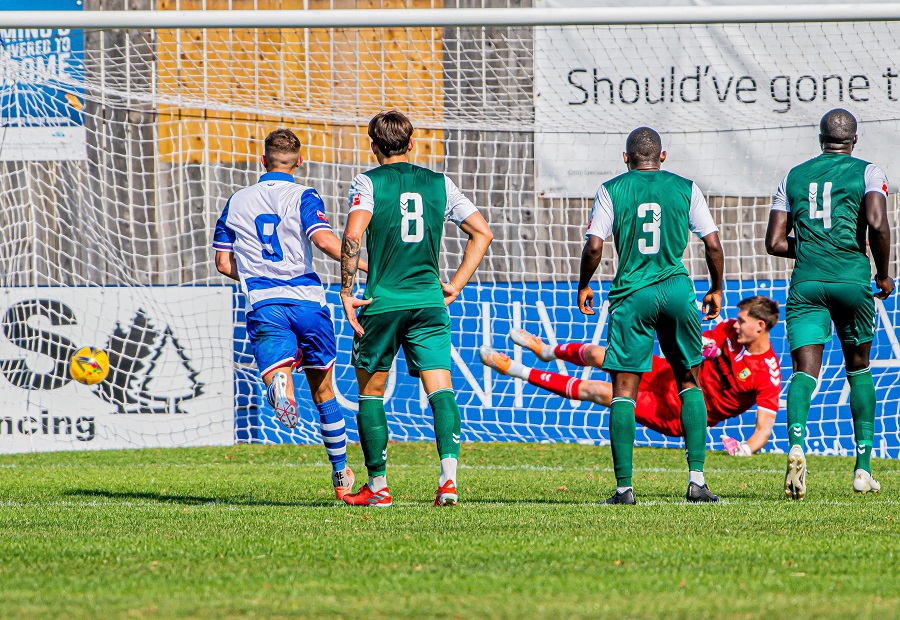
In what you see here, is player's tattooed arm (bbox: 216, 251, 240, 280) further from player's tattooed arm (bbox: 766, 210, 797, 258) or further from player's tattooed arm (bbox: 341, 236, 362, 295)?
player's tattooed arm (bbox: 766, 210, 797, 258)

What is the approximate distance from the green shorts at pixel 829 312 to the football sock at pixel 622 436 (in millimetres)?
994

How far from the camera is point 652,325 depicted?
5961 mm

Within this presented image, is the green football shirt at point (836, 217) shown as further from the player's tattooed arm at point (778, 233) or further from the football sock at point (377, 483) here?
the football sock at point (377, 483)

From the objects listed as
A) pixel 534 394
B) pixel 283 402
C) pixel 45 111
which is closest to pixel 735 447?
pixel 534 394

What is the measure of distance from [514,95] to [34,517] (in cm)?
743

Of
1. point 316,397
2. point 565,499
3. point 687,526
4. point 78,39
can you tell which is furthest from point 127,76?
point 687,526

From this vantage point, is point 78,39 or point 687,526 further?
point 78,39

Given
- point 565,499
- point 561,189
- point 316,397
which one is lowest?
point 565,499

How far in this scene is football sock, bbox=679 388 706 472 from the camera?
602 centimetres

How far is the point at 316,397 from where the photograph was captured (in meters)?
6.14

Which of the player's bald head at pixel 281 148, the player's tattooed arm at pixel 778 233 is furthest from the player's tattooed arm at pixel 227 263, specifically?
the player's tattooed arm at pixel 778 233

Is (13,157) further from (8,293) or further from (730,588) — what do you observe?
(730,588)

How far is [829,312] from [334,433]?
2627mm

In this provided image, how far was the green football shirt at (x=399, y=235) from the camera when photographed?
18.2ft
